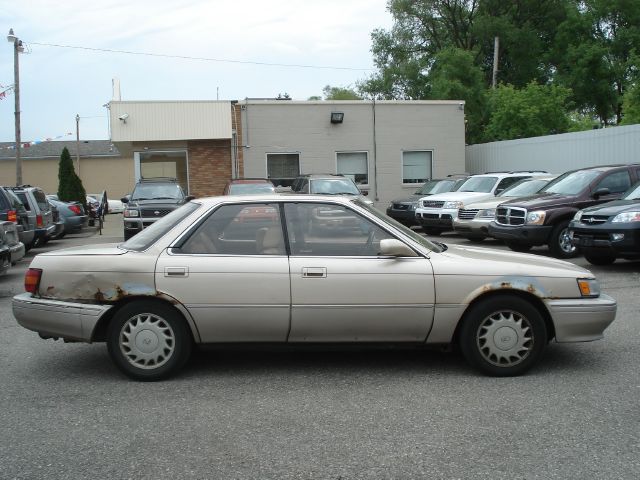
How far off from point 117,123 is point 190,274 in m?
19.3

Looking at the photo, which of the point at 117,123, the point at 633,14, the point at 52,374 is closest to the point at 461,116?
the point at 117,123

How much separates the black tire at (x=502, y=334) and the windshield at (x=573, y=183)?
27.9ft

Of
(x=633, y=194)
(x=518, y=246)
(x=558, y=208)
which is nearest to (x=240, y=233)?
(x=633, y=194)

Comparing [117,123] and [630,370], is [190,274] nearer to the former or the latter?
[630,370]

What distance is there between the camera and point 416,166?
88.1 feet

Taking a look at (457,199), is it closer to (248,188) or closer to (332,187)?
(332,187)

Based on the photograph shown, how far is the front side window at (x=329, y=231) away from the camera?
553 centimetres

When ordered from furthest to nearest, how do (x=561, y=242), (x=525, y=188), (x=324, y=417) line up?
(x=525, y=188) < (x=561, y=242) < (x=324, y=417)

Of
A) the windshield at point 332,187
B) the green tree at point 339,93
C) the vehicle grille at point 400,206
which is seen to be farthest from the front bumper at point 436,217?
the green tree at point 339,93

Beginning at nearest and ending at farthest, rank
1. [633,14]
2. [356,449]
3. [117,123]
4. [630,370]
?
[356,449], [630,370], [117,123], [633,14]

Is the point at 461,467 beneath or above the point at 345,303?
beneath

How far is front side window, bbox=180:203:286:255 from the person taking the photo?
5527 mm

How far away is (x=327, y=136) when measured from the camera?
25797mm

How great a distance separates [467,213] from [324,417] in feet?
40.1
